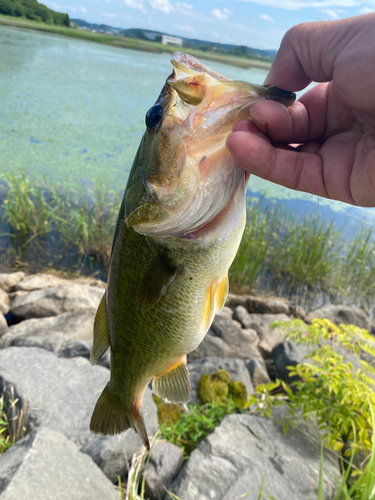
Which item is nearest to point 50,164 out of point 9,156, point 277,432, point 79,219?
point 9,156

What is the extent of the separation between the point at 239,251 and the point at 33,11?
4004 cm

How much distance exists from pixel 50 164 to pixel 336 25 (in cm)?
993

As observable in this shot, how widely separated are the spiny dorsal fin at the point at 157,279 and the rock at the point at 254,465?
204 cm

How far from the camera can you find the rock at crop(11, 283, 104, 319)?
5422 mm

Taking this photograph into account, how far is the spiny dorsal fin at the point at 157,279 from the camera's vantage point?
1.36 meters

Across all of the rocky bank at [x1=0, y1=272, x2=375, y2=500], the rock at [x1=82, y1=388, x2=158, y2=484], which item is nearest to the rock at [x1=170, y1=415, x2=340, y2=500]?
the rocky bank at [x1=0, y1=272, x2=375, y2=500]

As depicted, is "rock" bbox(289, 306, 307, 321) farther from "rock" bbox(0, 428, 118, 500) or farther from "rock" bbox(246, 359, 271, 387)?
"rock" bbox(0, 428, 118, 500)

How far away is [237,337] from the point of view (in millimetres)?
5527

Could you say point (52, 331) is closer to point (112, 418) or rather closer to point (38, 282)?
point (38, 282)

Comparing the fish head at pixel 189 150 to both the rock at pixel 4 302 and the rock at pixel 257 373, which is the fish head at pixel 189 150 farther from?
the rock at pixel 4 302

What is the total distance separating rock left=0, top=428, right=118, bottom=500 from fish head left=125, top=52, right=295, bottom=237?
204 cm

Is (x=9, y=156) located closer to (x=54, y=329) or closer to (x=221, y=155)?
(x=54, y=329)

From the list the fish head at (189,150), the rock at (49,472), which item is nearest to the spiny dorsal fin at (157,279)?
the fish head at (189,150)

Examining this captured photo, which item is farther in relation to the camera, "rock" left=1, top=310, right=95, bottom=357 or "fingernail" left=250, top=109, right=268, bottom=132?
"rock" left=1, top=310, right=95, bottom=357
